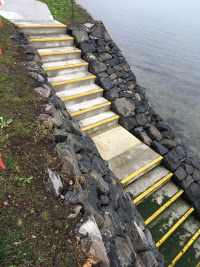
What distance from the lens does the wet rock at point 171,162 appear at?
6293mm

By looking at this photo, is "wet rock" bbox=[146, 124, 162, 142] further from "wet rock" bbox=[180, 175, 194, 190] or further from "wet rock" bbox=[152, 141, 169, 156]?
"wet rock" bbox=[180, 175, 194, 190]

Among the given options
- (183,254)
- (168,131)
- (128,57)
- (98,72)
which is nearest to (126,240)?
(183,254)

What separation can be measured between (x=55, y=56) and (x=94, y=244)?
673 centimetres

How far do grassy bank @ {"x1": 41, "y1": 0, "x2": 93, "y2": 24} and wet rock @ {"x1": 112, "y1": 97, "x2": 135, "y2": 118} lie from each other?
15.5 ft

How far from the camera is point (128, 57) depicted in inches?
843

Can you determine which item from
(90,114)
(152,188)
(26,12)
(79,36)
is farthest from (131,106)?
(26,12)

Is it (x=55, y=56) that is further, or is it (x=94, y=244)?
(x=55, y=56)

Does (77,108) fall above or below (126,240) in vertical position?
above

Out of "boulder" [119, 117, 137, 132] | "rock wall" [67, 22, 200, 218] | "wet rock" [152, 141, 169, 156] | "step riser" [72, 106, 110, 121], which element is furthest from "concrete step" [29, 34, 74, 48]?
"wet rock" [152, 141, 169, 156]

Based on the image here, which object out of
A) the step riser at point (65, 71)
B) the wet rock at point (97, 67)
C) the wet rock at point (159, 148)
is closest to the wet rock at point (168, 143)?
the wet rock at point (159, 148)

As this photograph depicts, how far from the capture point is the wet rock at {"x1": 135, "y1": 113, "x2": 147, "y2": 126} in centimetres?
745

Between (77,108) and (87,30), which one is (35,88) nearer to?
(77,108)

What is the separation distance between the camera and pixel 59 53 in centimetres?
729

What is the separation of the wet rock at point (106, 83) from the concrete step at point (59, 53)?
1543mm
